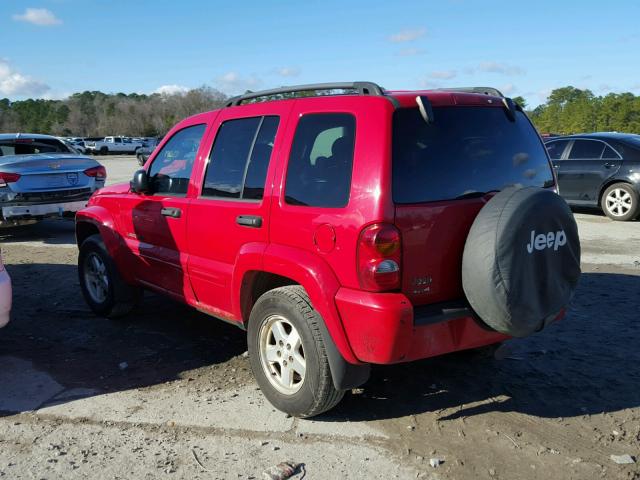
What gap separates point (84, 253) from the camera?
5.95 metres

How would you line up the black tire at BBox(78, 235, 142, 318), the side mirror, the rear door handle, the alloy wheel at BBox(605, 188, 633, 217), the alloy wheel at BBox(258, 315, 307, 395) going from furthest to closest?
the alloy wheel at BBox(605, 188, 633, 217)
the black tire at BBox(78, 235, 142, 318)
the side mirror
the rear door handle
the alloy wheel at BBox(258, 315, 307, 395)

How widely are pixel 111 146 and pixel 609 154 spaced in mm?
52502

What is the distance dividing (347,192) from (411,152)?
41cm

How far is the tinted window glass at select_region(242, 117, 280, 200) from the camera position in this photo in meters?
3.88

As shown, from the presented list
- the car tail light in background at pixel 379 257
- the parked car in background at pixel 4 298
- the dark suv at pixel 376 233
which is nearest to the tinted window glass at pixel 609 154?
the dark suv at pixel 376 233

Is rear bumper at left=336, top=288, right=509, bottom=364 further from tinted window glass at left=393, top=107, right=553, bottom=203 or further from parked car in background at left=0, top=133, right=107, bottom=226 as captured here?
parked car in background at left=0, top=133, right=107, bottom=226

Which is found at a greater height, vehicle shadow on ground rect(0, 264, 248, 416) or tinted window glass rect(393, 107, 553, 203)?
tinted window glass rect(393, 107, 553, 203)

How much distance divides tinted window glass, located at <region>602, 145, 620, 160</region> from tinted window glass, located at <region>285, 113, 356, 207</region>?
9.47m

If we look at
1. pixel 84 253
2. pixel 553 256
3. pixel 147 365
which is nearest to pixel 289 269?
pixel 553 256

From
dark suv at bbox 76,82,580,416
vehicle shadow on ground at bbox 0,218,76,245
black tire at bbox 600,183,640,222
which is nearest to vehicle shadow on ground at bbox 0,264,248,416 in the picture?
dark suv at bbox 76,82,580,416

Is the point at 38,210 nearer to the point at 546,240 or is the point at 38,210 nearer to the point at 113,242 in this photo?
the point at 113,242

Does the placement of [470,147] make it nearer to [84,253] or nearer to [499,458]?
[499,458]

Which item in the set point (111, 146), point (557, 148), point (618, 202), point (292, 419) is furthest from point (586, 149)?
point (111, 146)

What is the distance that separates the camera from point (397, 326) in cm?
309
